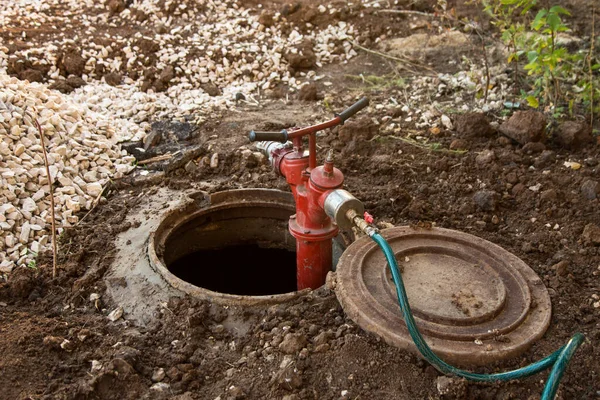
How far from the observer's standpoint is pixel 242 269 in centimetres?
368

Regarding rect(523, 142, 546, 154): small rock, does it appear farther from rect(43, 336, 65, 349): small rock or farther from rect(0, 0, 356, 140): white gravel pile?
rect(43, 336, 65, 349): small rock

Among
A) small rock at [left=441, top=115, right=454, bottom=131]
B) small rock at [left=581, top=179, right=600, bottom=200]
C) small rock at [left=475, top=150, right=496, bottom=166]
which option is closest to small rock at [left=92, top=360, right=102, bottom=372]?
small rock at [left=475, top=150, right=496, bottom=166]

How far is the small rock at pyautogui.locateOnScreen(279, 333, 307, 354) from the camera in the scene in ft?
6.84

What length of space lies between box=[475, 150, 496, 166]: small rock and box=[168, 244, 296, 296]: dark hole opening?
3.91 ft

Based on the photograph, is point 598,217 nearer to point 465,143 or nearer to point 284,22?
point 465,143

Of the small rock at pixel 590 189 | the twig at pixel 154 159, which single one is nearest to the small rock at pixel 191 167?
the twig at pixel 154 159

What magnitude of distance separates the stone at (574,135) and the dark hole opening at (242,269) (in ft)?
5.55

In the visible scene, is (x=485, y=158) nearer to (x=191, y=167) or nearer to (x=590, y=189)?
(x=590, y=189)

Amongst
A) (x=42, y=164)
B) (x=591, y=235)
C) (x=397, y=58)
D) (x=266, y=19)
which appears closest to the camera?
(x=591, y=235)

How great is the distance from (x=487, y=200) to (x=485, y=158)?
43cm

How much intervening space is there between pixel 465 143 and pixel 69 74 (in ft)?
10.2

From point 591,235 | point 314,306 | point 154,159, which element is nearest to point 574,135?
point 591,235

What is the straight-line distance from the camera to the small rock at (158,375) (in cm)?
208

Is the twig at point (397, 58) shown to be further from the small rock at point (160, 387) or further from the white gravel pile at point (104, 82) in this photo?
the small rock at point (160, 387)
